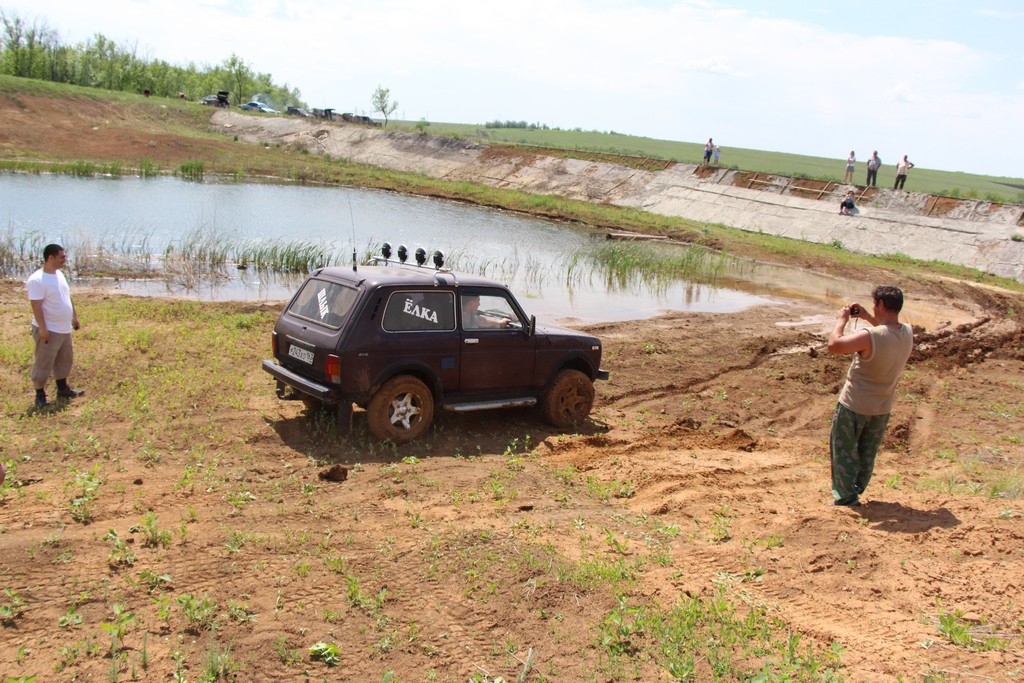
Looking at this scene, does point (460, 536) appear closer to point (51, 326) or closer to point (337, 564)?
point (337, 564)

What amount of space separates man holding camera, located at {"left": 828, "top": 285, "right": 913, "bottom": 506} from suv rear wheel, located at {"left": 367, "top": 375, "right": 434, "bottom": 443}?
4100mm

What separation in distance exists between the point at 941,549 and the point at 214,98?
80.8 meters

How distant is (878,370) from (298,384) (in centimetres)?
548


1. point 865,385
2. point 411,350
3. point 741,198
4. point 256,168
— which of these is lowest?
point 411,350

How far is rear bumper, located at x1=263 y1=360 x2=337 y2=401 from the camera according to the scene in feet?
28.1

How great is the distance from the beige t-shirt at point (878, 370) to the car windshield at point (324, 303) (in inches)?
192

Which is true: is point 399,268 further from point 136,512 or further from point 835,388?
point 835,388

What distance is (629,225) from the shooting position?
121 feet

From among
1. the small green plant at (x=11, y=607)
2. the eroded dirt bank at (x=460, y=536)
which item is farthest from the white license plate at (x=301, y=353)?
the small green plant at (x=11, y=607)

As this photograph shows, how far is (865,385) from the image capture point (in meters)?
7.02

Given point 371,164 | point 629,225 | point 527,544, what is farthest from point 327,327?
point 371,164

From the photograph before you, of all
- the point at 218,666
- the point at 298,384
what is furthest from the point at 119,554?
the point at 298,384

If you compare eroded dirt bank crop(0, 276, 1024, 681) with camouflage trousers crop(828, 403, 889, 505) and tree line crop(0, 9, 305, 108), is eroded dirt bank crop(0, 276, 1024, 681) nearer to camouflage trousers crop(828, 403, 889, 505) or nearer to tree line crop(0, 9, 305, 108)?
camouflage trousers crop(828, 403, 889, 505)

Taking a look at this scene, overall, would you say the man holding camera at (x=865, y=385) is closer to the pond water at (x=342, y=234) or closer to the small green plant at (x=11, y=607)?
the small green plant at (x=11, y=607)
